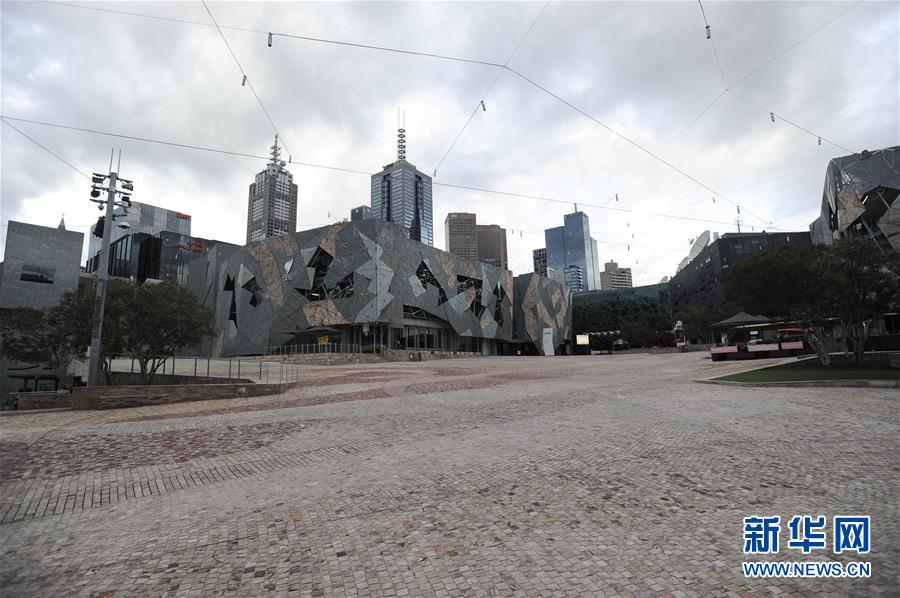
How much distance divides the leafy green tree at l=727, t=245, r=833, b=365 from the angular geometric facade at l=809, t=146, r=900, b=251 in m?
25.2

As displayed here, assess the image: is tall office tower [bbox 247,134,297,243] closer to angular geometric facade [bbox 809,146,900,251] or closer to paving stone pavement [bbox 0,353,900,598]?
angular geometric facade [bbox 809,146,900,251]

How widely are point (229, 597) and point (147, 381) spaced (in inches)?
898

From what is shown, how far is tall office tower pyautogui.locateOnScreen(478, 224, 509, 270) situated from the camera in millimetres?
116938

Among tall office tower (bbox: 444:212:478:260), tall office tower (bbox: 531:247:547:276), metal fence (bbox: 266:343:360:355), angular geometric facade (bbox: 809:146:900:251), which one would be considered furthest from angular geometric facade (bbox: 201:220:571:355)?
tall office tower (bbox: 531:247:547:276)

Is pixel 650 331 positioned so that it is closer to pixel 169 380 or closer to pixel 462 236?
pixel 462 236

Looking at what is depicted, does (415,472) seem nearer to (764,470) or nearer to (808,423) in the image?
(764,470)

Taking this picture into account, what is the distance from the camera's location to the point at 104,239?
14938mm

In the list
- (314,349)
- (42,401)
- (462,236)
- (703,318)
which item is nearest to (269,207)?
(462,236)

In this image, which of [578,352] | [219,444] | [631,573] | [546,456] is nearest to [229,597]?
[631,573]

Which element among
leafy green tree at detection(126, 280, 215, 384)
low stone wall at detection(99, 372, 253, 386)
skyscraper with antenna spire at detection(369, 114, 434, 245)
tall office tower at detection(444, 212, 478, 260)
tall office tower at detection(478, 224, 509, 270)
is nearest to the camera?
low stone wall at detection(99, 372, 253, 386)

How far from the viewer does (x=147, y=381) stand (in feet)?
69.6

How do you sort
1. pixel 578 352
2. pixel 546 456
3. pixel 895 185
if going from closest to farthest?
pixel 546 456 → pixel 895 185 → pixel 578 352

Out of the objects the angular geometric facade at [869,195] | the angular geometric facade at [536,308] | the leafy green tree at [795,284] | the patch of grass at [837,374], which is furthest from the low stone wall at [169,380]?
→ the angular geometric facade at [536,308]

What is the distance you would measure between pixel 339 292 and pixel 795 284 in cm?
4193
